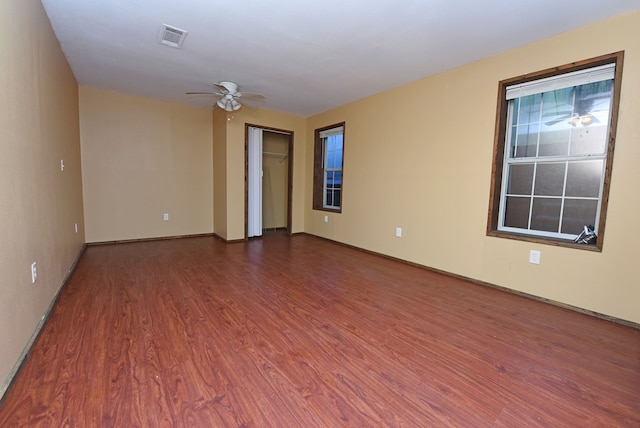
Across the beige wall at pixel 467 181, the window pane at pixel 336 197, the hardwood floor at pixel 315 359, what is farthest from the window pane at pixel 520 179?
the window pane at pixel 336 197

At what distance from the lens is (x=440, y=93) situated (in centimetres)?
333

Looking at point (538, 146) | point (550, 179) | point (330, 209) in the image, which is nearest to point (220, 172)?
point (330, 209)

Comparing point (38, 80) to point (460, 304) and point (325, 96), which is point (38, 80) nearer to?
point (325, 96)

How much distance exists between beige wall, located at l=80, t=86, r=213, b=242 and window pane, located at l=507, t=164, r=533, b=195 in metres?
4.68

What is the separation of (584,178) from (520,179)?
0.49m

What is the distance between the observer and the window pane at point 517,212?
2.90m

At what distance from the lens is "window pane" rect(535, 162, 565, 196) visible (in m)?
2.66

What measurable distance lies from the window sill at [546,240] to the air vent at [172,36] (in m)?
3.56

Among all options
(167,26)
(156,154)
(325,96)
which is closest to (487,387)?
(167,26)

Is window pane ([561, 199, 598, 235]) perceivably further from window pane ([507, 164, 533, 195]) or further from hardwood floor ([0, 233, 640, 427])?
hardwood floor ([0, 233, 640, 427])

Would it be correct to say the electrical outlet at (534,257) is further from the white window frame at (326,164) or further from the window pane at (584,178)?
the white window frame at (326,164)

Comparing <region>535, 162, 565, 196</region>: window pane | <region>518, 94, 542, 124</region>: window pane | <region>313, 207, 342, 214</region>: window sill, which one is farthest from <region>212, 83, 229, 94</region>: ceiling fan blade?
<region>535, 162, 565, 196</region>: window pane

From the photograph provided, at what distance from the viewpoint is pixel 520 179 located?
9.54 ft

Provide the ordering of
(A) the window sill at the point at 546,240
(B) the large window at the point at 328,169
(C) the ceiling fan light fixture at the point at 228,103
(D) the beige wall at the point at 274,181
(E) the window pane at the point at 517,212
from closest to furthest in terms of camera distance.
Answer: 1. (A) the window sill at the point at 546,240
2. (E) the window pane at the point at 517,212
3. (C) the ceiling fan light fixture at the point at 228,103
4. (B) the large window at the point at 328,169
5. (D) the beige wall at the point at 274,181
